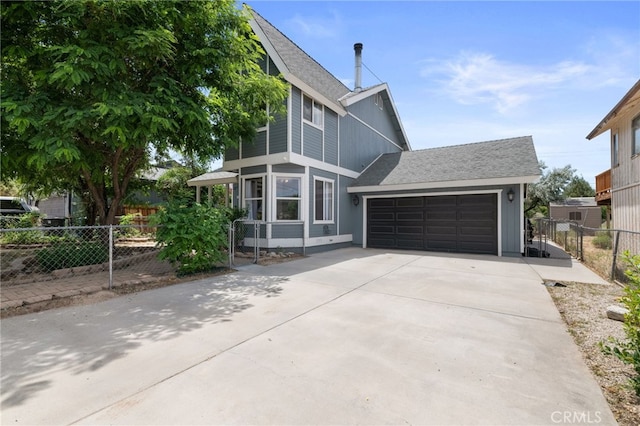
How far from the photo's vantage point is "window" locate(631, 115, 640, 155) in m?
8.60

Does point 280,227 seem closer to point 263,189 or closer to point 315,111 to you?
point 263,189

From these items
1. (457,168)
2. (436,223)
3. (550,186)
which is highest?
(550,186)

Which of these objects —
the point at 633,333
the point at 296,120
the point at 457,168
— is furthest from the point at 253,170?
the point at 633,333

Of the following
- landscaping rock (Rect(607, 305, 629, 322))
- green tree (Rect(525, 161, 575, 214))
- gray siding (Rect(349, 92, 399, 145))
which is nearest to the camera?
landscaping rock (Rect(607, 305, 629, 322))

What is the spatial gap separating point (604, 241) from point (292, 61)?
1344 cm

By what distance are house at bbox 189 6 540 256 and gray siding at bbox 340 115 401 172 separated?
5cm

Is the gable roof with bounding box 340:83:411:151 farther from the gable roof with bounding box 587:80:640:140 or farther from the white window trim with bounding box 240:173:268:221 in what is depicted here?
the gable roof with bounding box 587:80:640:140

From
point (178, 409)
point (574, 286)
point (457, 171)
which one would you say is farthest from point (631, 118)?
point (178, 409)

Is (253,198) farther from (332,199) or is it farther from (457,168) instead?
(457,168)

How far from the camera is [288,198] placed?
10.0 m

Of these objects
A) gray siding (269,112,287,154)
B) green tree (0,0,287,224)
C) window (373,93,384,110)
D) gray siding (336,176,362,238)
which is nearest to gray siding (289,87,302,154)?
gray siding (269,112,287,154)

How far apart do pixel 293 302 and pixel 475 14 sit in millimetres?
8269

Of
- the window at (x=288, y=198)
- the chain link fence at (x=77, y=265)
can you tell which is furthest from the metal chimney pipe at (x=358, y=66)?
the chain link fence at (x=77, y=265)

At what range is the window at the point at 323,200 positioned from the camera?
10.8 meters
